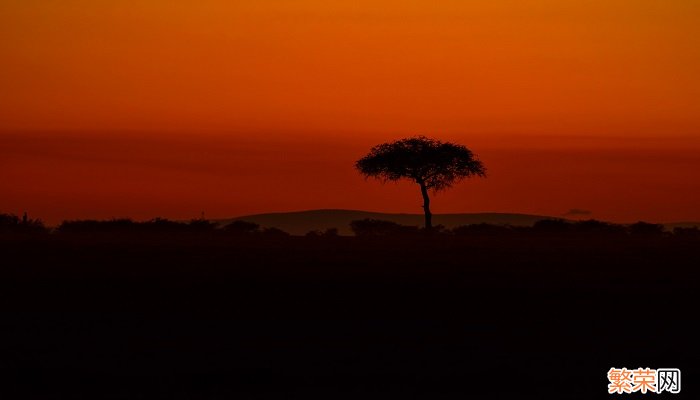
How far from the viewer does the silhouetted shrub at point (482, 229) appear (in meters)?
70.1

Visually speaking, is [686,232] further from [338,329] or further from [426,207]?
[338,329]

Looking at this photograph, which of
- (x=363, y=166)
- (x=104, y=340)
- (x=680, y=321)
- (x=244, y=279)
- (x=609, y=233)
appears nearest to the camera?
(x=104, y=340)

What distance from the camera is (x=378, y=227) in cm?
7688

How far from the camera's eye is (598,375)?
16.3 m

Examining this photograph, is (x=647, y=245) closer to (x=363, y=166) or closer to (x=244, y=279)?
(x=244, y=279)

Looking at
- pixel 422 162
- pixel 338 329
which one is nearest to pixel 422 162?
pixel 422 162

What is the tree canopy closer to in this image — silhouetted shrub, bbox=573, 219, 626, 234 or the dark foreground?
silhouetted shrub, bbox=573, 219, 626, 234

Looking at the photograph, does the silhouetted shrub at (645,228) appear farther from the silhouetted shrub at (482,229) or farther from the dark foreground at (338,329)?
the dark foreground at (338,329)

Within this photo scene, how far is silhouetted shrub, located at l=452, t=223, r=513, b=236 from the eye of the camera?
70125 mm

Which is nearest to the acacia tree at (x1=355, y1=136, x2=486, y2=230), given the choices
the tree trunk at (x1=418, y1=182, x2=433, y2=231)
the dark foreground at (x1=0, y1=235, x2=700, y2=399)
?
the tree trunk at (x1=418, y1=182, x2=433, y2=231)

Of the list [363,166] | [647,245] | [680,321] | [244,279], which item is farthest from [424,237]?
[680,321]

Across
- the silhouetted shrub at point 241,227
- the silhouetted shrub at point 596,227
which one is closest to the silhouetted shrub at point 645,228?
the silhouetted shrub at point 596,227

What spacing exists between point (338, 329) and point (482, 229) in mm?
53079

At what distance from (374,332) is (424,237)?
133 feet
